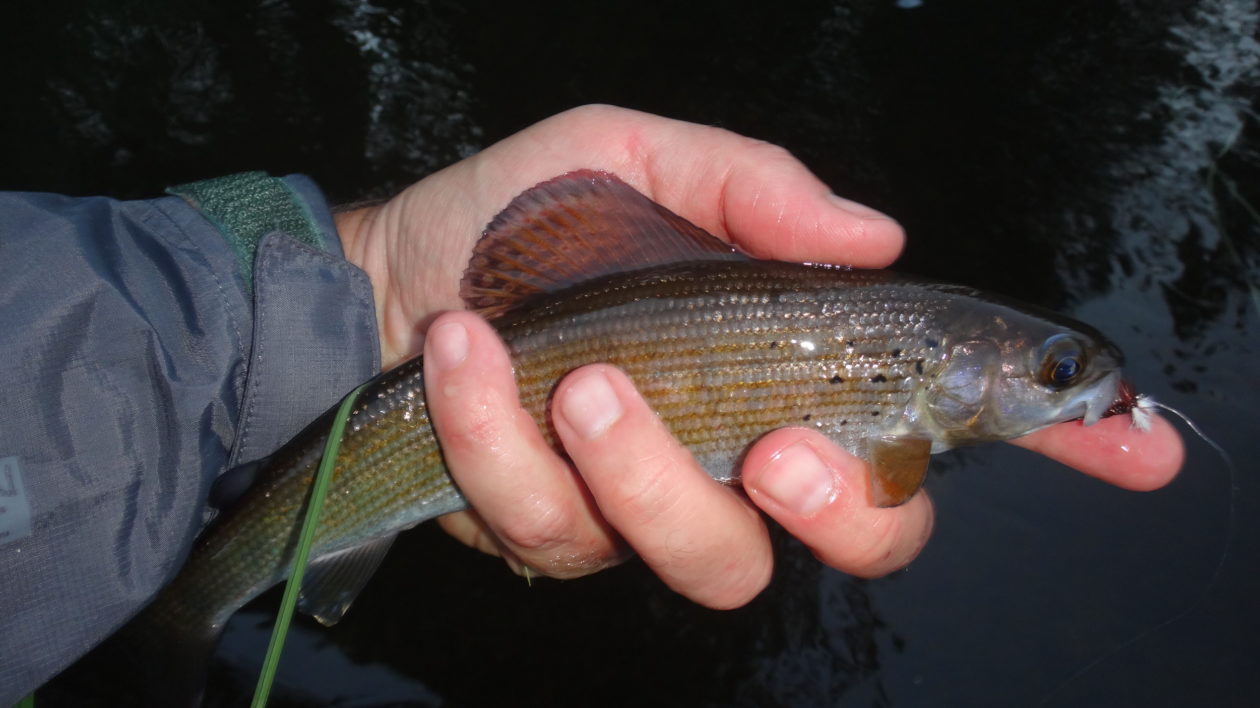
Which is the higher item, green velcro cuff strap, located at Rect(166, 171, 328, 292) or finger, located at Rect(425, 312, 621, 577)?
green velcro cuff strap, located at Rect(166, 171, 328, 292)

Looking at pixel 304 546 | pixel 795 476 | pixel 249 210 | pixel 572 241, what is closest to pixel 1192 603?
pixel 795 476

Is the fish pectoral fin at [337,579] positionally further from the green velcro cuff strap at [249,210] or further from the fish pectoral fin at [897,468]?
the fish pectoral fin at [897,468]

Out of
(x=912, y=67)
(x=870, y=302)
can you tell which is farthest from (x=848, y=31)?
(x=870, y=302)

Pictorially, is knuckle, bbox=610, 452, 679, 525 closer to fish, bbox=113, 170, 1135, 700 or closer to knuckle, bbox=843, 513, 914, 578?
fish, bbox=113, 170, 1135, 700

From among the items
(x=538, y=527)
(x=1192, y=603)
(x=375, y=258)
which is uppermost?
(x=375, y=258)

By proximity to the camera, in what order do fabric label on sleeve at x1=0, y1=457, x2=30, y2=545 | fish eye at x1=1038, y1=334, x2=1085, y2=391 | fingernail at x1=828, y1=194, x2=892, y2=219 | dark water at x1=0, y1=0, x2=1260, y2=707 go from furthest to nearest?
dark water at x1=0, y1=0, x2=1260, y2=707 → fingernail at x1=828, y1=194, x2=892, y2=219 → fish eye at x1=1038, y1=334, x2=1085, y2=391 → fabric label on sleeve at x1=0, y1=457, x2=30, y2=545

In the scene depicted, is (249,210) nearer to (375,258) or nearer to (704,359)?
(375,258)

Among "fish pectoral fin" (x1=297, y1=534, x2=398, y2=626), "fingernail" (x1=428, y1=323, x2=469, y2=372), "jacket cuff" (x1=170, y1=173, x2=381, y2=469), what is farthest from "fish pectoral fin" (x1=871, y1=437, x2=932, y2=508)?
"jacket cuff" (x1=170, y1=173, x2=381, y2=469)
